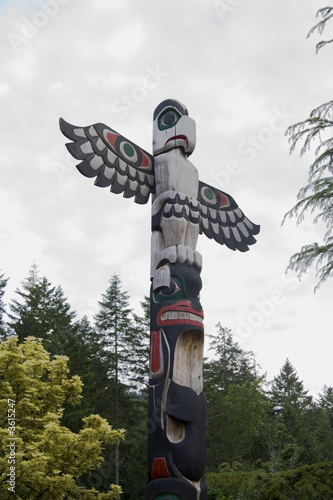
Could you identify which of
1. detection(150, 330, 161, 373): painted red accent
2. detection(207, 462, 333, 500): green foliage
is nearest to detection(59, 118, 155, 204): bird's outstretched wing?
detection(150, 330, 161, 373): painted red accent

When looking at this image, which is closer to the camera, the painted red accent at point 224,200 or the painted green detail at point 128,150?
the painted green detail at point 128,150

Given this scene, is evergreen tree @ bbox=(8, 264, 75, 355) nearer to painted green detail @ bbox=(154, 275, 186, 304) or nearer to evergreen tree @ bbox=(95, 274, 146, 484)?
evergreen tree @ bbox=(95, 274, 146, 484)

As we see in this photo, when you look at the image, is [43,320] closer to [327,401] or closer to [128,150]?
[128,150]

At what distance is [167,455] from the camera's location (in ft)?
19.1

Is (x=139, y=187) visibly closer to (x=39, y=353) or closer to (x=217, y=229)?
(x=217, y=229)

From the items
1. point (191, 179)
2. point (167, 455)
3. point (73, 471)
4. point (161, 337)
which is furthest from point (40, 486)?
point (191, 179)

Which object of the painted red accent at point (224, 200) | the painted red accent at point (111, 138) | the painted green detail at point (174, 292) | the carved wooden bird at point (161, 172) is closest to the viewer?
the painted green detail at point (174, 292)

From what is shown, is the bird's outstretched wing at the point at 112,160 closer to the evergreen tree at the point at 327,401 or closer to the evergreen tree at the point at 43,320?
the evergreen tree at the point at 43,320

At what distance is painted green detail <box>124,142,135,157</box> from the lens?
811 centimetres

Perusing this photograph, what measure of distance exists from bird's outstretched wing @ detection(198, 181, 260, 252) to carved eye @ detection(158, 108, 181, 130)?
4.75ft

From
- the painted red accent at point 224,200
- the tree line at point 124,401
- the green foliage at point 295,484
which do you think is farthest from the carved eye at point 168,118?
the tree line at point 124,401

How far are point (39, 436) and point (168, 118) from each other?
18.8 ft

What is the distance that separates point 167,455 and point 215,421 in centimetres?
1833

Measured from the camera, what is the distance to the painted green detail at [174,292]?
6.95 metres
